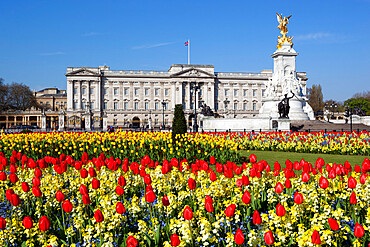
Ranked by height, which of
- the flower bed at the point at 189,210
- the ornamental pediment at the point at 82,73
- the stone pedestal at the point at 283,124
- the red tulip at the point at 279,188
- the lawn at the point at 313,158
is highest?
the ornamental pediment at the point at 82,73

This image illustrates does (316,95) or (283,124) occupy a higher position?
(316,95)

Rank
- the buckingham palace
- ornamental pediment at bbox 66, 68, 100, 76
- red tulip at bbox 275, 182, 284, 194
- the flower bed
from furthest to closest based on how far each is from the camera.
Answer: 1. the buckingham palace
2. ornamental pediment at bbox 66, 68, 100, 76
3. red tulip at bbox 275, 182, 284, 194
4. the flower bed

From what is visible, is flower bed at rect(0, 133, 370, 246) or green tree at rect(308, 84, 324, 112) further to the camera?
green tree at rect(308, 84, 324, 112)

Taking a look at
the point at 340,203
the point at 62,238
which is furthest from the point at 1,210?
the point at 340,203

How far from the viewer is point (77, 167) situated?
6.97 m

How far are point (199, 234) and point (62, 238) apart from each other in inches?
72.2

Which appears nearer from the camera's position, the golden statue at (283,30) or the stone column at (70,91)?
the golden statue at (283,30)

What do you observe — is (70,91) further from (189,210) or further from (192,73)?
(189,210)

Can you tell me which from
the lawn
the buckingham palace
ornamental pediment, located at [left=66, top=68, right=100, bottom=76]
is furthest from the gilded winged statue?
ornamental pediment, located at [left=66, top=68, right=100, bottom=76]

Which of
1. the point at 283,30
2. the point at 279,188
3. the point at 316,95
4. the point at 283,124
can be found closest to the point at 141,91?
the point at 316,95

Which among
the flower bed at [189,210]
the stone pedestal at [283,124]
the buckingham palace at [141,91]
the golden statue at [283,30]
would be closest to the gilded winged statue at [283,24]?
the golden statue at [283,30]

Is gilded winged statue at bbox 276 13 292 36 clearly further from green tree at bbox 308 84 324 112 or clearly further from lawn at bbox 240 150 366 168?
green tree at bbox 308 84 324 112

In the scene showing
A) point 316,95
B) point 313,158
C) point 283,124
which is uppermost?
point 316,95

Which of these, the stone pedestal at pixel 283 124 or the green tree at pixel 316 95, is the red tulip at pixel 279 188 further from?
the green tree at pixel 316 95
